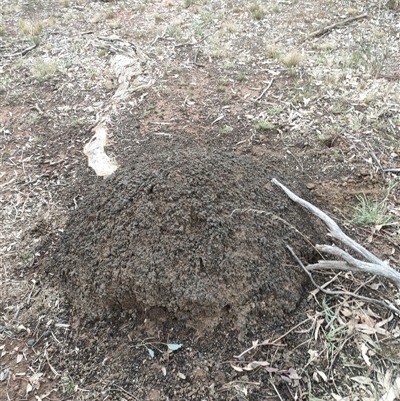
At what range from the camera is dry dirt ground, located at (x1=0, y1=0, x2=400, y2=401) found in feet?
6.54

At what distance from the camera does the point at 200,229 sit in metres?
2.22

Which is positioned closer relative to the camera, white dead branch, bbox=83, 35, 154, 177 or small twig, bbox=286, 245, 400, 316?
small twig, bbox=286, 245, 400, 316

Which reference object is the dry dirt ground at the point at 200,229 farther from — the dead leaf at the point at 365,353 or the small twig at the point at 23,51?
the small twig at the point at 23,51

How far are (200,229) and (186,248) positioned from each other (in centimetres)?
14

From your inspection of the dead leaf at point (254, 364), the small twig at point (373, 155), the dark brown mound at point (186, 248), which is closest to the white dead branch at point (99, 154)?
the dark brown mound at point (186, 248)

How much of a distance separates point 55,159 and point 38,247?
1.01 metres

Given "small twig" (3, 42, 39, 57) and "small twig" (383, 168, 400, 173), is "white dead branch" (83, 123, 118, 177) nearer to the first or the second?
"small twig" (383, 168, 400, 173)

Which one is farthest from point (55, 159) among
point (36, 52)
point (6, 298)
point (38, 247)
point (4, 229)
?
point (36, 52)

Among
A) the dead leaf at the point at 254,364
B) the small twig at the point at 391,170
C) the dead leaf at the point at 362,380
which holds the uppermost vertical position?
the dead leaf at the point at 254,364

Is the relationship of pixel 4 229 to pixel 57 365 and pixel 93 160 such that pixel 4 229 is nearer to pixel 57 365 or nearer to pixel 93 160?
pixel 93 160

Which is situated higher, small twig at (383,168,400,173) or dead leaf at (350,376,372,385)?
small twig at (383,168,400,173)

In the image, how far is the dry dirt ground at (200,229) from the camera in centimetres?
199

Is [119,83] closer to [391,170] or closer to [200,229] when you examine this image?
[200,229]

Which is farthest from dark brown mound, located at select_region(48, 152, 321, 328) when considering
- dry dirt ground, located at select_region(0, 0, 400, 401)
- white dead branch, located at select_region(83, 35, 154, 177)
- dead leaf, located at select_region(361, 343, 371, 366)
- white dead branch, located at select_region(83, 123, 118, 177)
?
white dead branch, located at select_region(83, 35, 154, 177)
